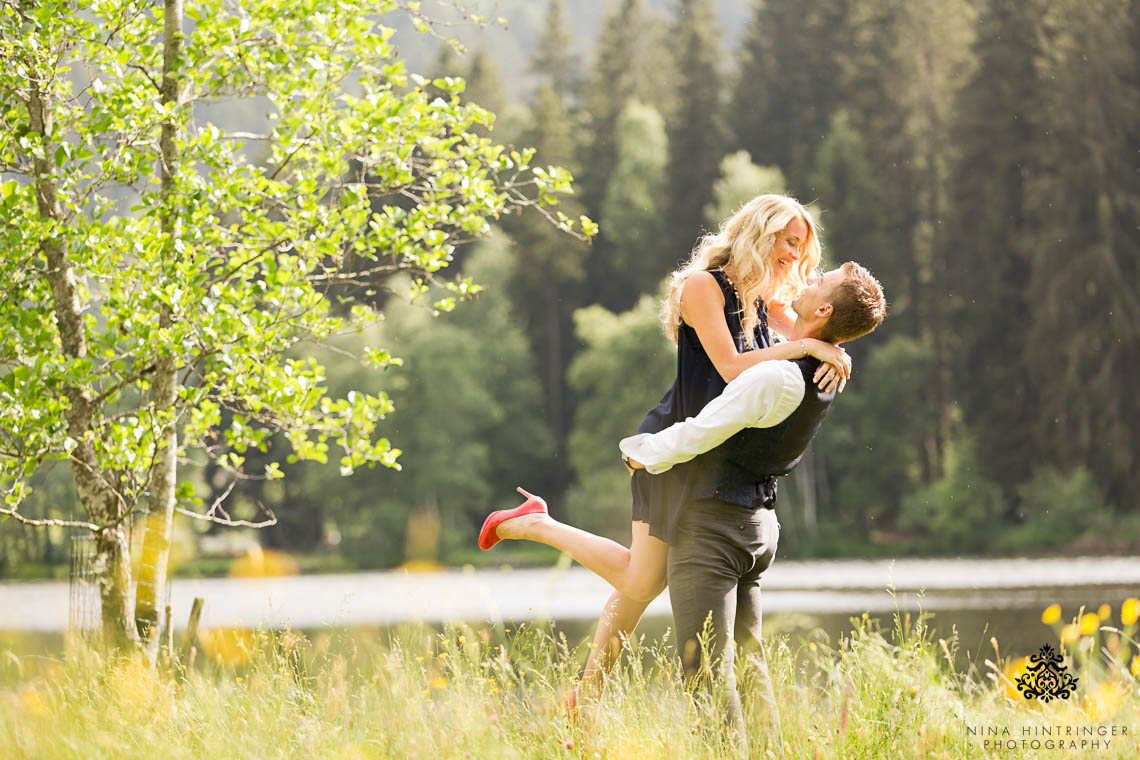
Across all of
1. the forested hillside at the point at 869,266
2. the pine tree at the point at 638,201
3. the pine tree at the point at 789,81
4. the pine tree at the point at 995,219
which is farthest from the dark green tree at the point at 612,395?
the pine tree at the point at 789,81

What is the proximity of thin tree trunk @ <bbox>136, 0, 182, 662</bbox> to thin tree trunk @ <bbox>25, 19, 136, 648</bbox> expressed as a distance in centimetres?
10

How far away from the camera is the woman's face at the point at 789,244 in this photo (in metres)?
3.62

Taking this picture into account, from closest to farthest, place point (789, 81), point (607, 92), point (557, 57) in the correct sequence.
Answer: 1. point (789, 81)
2. point (607, 92)
3. point (557, 57)

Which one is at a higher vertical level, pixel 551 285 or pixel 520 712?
pixel 551 285

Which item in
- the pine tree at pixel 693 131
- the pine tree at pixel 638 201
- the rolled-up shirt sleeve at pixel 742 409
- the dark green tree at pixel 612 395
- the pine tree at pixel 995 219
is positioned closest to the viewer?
the rolled-up shirt sleeve at pixel 742 409

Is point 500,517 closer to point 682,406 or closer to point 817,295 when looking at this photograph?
point 682,406

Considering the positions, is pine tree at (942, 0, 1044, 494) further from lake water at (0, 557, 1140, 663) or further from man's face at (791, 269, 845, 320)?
man's face at (791, 269, 845, 320)

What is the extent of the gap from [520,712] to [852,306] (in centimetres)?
149

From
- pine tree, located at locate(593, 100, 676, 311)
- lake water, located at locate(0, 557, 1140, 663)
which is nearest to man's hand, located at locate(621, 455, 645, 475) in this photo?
lake water, located at locate(0, 557, 1140, 663)

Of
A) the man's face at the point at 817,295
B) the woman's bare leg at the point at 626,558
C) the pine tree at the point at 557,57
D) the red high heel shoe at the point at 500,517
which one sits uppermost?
the pine tree at the point at 557,57

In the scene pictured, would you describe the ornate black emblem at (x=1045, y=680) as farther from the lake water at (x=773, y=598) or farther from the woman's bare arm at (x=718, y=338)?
the woman's bare arm at (x=718, y=338)

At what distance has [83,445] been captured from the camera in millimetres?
4801

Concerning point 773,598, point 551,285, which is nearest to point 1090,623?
point 773,598

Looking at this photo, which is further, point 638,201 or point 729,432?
point 638,201
